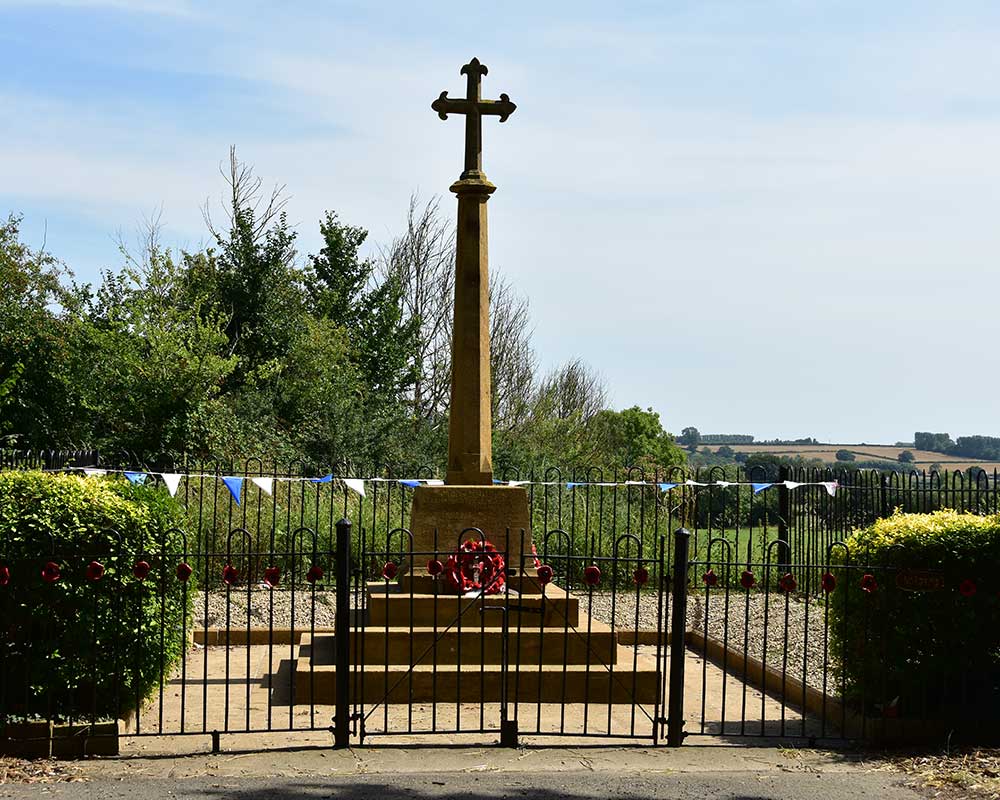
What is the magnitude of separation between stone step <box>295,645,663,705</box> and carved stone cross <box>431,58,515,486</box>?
84.6 inches

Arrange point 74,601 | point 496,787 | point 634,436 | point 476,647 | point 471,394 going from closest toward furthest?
1. point 496,787
2. point 74,601
3. point 476,647
4. point 471,394
5. point 634,436

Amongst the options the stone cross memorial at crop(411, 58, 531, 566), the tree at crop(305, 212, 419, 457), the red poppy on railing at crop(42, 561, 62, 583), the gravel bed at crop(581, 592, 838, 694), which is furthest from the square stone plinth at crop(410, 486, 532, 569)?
the tree at crop(305, 212, 419, 457)

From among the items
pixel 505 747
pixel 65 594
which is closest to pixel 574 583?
pixel 505 747

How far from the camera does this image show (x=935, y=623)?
7.80 metres

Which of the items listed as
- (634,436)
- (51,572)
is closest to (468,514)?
(51,572)

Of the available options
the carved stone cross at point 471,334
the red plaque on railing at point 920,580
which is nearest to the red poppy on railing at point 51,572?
the carved stone cross at point 471,334

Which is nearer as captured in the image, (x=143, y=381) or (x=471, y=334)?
(x=471, y=334)

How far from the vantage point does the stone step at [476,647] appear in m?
9.25

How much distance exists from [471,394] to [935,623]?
4.54 meters

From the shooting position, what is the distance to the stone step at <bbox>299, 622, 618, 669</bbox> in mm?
9250

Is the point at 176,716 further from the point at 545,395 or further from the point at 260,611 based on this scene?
the point at 545,395

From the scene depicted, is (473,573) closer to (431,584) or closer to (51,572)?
(431,584)

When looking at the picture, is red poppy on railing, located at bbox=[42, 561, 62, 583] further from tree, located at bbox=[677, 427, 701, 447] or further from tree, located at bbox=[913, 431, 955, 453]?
tree, located at bbox=[677, 427, 701, 447]

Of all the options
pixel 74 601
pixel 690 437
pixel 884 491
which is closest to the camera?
pixel 74 601
